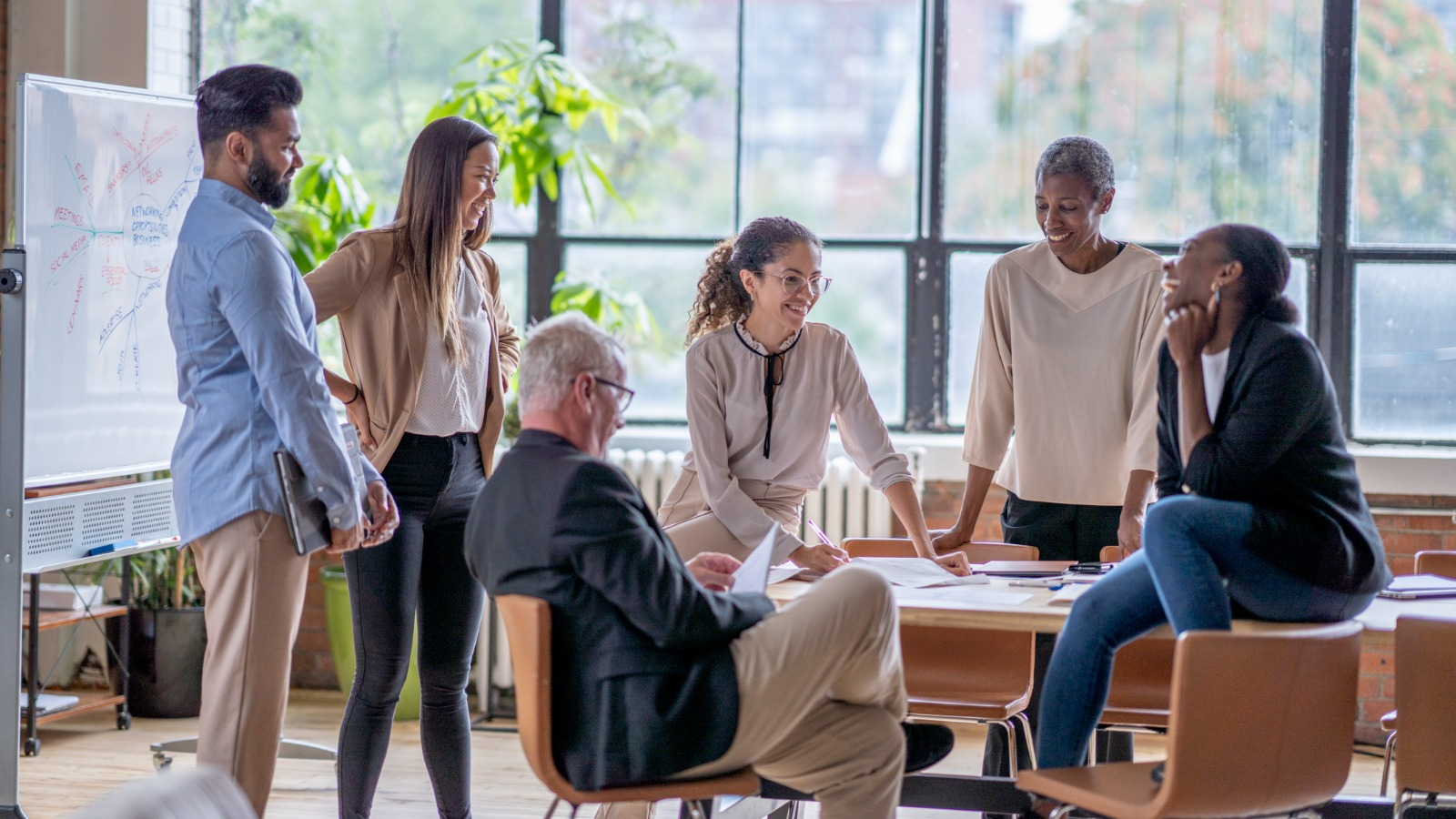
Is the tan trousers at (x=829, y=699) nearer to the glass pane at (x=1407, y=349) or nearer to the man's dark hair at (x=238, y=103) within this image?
the man's dark hair at (x=238, y=103)

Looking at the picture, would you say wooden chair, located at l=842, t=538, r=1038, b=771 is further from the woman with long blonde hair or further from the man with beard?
the man with beard

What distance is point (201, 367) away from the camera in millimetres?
2373

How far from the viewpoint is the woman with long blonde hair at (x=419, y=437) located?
2783mm

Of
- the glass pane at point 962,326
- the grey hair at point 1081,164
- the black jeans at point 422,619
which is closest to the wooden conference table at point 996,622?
the black jeans at point 422,619

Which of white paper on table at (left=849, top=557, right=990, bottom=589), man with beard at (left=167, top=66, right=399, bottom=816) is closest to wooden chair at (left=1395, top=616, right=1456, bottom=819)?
white paper on table at (left=849, top=557, right=990, bottom=589)

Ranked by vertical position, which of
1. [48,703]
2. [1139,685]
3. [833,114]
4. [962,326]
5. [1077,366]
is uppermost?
[833,114]

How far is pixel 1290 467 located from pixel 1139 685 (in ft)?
3.32

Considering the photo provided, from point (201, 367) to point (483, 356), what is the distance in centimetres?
75

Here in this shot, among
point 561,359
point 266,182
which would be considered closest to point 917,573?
point 561,359

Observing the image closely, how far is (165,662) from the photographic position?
15.1 ft

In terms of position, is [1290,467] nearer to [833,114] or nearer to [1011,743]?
[1011,743]

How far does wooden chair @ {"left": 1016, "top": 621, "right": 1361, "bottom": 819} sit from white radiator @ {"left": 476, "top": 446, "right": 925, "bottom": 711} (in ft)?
8.07

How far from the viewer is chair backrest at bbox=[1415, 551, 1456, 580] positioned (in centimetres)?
305

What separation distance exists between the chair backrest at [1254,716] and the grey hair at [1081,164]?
121cm
